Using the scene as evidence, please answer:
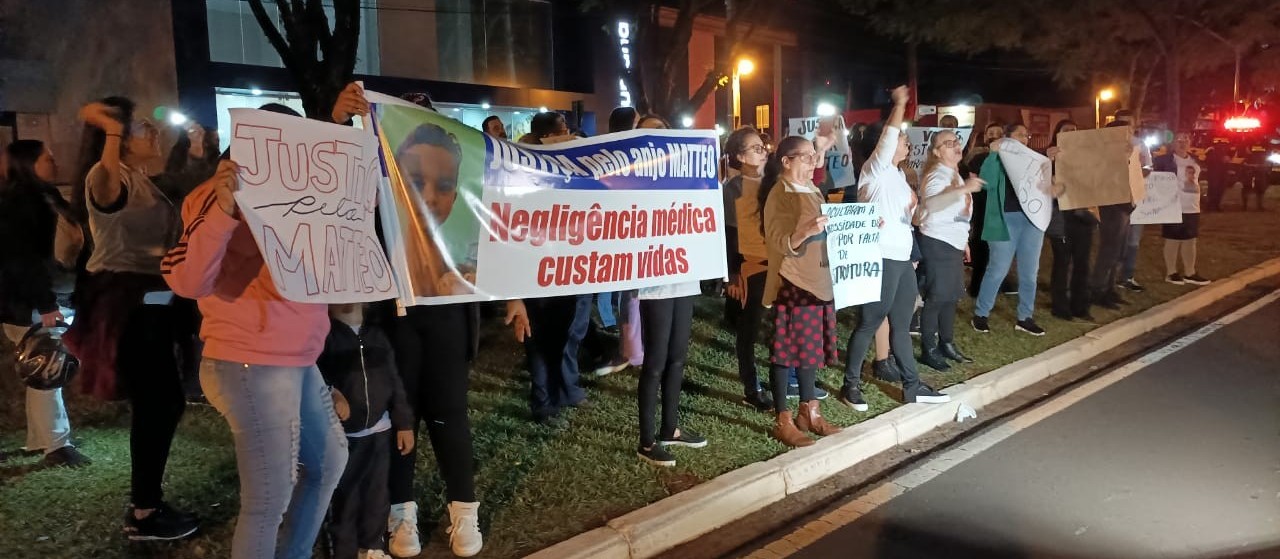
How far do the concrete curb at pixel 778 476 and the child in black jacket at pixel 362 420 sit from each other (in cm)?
68

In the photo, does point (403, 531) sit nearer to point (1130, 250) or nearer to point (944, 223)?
point (944, 223)

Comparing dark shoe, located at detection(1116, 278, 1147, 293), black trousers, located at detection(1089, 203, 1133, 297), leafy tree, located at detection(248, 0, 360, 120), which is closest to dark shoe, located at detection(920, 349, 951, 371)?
black trousers, located at detection(1089, 203, 1133, 297)

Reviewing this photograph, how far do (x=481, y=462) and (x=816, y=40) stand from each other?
2521 centimetres

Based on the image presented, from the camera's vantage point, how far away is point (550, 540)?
12.9ft

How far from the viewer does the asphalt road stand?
403cm

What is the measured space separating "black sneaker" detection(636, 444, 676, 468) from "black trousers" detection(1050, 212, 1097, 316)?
17.6 ft

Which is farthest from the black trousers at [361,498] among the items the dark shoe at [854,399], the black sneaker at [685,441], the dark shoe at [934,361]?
the dark shoe at [934,361]

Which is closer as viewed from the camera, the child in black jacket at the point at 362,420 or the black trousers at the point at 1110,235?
the child in black jacket at the point at 362,420

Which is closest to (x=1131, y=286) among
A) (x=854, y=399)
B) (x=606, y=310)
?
(x=854, y=399)

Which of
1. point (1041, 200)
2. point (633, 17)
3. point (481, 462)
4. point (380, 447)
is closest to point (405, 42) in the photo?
point (633, 17)

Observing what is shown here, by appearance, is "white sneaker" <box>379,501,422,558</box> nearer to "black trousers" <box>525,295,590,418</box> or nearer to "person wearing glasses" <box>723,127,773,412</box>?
"black trousers" <box>525,295,590,418</box>

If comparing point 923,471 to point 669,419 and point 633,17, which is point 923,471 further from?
point 633,17

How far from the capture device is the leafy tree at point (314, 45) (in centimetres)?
1010

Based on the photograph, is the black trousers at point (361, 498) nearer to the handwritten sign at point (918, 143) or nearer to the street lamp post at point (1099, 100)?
the handwritten sign at point (918, 143)
